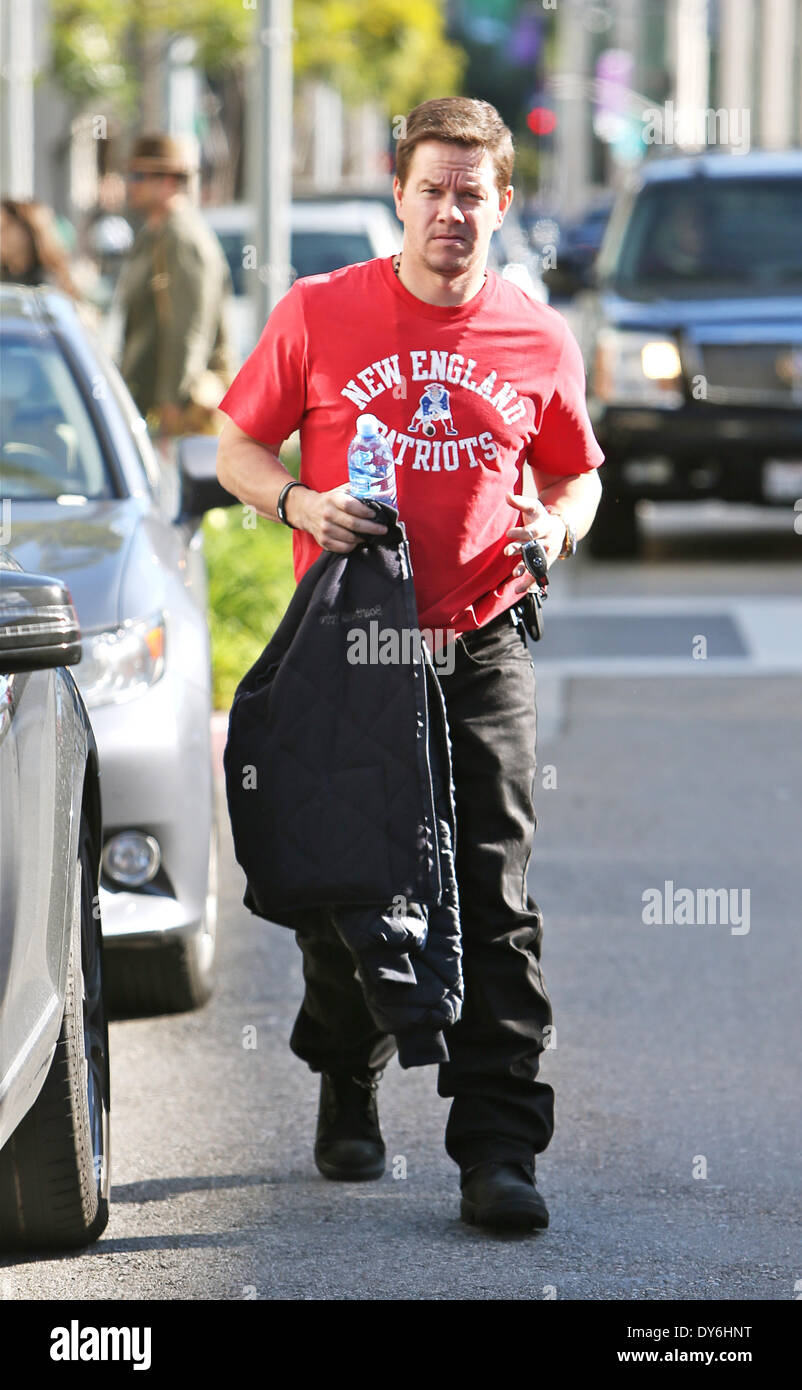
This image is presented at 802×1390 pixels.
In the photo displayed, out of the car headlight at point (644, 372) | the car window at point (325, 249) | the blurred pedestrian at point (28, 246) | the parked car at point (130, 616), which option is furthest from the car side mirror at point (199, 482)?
the car window at point (325, 249)

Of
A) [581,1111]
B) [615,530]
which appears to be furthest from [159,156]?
[581,1111]

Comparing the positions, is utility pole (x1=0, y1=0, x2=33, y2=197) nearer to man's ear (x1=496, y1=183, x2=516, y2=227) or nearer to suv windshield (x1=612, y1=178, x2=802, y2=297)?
suv windshield (x1=612, y1=178, x2=802, y2=297)

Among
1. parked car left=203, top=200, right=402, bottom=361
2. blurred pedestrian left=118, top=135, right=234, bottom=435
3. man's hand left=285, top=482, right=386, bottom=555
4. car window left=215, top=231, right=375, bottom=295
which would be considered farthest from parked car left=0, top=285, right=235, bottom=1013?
car window left=215, top=231, right=375, bottom=295

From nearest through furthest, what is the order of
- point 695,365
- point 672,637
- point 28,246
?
point 28,246 → point 672,637 → point 695,365

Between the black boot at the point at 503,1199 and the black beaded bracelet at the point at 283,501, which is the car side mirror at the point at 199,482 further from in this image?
the black boot at the point at 503,1199

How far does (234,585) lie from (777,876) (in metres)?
3.44

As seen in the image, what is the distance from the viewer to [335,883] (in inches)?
157

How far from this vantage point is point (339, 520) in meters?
3.90

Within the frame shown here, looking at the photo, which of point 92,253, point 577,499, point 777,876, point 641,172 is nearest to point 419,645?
point 577,499

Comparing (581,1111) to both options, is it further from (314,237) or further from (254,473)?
(314,237)

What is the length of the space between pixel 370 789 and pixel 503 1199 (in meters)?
0.74

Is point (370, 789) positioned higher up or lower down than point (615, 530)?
lower down

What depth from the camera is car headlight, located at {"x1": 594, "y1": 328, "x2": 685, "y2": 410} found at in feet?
42.4
